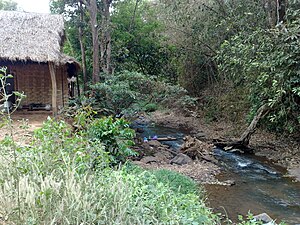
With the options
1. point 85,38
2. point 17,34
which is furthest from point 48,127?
point 85,38

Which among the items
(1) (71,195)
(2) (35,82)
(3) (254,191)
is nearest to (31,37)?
(2) (35,82)

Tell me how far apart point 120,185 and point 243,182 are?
4.85m

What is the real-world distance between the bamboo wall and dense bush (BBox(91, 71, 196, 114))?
1647 mm

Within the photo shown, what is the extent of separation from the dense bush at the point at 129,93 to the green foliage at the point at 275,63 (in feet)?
7.28

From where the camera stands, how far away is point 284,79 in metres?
7.73

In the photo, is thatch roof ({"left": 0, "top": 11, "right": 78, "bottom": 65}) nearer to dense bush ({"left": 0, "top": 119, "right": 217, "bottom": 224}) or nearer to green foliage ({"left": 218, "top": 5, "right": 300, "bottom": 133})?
green foliage ({"left": 218, "top": 5, "right": 300, "bottom": 133})

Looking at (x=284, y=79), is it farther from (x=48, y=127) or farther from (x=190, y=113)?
(x=190, y=113)

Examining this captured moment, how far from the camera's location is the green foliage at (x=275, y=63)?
7.41 m

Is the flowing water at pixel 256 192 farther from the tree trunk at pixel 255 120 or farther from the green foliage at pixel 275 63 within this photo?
the green foliage at pixel 275 63

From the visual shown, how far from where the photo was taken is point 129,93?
367 inches

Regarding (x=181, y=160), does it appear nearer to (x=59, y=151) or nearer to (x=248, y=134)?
(x=248, y=134)

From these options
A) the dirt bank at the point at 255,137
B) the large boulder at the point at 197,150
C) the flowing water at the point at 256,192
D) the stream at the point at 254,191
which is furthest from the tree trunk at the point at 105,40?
the flowing water at the point at 256,192

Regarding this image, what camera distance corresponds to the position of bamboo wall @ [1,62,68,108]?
37.3ft

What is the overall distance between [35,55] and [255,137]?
25.9 feet
